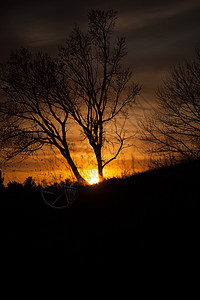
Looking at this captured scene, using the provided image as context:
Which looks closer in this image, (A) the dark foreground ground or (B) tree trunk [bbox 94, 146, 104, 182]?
(A) the dark foreground ground

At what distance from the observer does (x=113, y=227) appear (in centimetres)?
595

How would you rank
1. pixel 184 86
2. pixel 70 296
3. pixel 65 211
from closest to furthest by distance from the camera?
1. pixel 70 296
2. pixel 65 211
3. pixel 184 86

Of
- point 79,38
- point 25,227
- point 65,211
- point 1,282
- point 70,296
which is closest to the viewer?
point 70,296

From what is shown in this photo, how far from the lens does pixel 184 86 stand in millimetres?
17234

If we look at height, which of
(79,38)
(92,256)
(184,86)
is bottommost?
(92,256)

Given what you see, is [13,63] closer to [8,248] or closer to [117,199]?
[117,199]

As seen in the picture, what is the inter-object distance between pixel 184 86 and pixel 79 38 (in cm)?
722

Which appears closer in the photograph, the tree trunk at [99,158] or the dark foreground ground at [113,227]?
the dark foreground ground at [113,227]

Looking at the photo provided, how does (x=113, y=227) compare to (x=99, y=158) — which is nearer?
(x=113, y=227)

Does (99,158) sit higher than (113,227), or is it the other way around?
(99,158)

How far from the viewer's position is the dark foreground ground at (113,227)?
4.81 m

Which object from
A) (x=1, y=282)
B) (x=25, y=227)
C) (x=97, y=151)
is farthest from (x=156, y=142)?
(x=1, y=282)

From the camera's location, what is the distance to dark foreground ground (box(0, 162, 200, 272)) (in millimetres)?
4809

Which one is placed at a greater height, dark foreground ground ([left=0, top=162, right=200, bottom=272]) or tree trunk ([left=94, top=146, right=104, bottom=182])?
tree trunk ([left=94, top=146, right=104, bottom=182])
